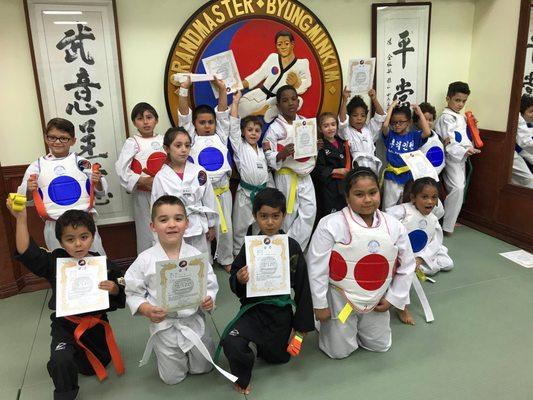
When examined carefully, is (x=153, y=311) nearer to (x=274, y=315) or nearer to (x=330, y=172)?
(x=274, y=315)

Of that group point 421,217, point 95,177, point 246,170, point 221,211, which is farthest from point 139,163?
point 421,217

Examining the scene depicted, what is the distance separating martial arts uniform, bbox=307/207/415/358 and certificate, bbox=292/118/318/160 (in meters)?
1.13

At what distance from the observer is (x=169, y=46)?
3398 mm

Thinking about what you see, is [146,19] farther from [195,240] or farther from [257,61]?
[195,240]

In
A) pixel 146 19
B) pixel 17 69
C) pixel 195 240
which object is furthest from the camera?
pixel 146 19

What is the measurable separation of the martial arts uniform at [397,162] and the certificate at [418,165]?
0.26m

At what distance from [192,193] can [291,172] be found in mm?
1043

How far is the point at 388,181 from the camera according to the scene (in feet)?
13.0

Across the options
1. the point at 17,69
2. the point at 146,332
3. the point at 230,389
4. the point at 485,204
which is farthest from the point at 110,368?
the point at 485,204

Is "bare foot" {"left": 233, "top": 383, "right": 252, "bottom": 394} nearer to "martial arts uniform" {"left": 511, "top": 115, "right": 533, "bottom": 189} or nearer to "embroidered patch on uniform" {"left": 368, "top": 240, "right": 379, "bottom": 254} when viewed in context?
"embroidered patch on uniform" {"left": 368, "top": 240, "right": 379, "bottom": 254}

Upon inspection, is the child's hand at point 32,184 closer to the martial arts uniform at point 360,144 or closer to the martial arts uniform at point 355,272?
the martial arts uniform at point 355,272

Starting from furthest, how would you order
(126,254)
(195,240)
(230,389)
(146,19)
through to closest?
(126,254) < (146,19) < (195,240) < (230,389)

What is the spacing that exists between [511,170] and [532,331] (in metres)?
2.03

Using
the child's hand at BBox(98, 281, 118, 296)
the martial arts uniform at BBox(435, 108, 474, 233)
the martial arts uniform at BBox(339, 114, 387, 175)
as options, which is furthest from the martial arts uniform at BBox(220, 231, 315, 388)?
the martial arts uniform at BBox(435, 108, 474, 233)
